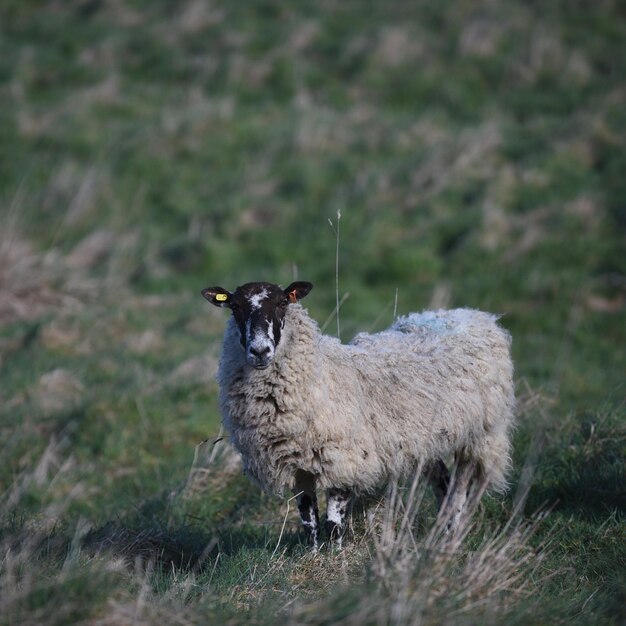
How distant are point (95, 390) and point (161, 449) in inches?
45.4

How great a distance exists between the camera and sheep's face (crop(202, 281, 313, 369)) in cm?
462

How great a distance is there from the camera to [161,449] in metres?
7.75

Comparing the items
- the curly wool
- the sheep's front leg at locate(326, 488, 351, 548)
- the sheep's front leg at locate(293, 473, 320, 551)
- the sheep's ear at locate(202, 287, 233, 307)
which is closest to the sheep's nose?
the curly wool

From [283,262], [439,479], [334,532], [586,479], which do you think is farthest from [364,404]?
[283,262]

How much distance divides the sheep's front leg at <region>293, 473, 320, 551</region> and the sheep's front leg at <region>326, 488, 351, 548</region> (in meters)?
0.08

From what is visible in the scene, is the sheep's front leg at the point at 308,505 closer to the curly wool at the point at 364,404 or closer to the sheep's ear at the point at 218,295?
the curly wool at the point at 364,404

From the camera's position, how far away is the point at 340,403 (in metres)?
4.93

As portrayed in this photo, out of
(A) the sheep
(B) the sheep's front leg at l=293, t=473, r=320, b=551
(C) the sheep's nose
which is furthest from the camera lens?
(B) the sheep's front leg at l=293, t=473, r=320, b=551

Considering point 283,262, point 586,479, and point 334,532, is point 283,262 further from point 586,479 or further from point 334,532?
point 334,532

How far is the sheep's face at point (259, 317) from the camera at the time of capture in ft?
15.2

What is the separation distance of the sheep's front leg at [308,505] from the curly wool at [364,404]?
14cm

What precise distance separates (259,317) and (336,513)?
1233mm

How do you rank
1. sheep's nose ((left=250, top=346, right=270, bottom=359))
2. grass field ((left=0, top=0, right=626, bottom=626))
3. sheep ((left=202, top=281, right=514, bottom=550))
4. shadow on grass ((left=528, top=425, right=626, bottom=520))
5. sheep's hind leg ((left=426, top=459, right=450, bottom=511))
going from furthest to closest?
sheep's hind leg ((left=426, top=459, right=450, bottom=511)) < shadow on grass ((left=528, top=425, right=626, bottom=520)) < sheep ((left=202, top=281, right=514, bottom=550)) < sheep's nose ((left=250, top=346, right=270, bottom=359)) < grass field ((left=0, top=0, right=626, bottom=626))

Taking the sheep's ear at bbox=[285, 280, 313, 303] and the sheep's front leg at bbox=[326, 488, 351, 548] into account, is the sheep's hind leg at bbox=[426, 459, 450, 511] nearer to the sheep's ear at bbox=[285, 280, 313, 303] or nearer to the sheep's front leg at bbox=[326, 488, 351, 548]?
the sheep's front leg at bbox=[326, 488, 351, 548]
